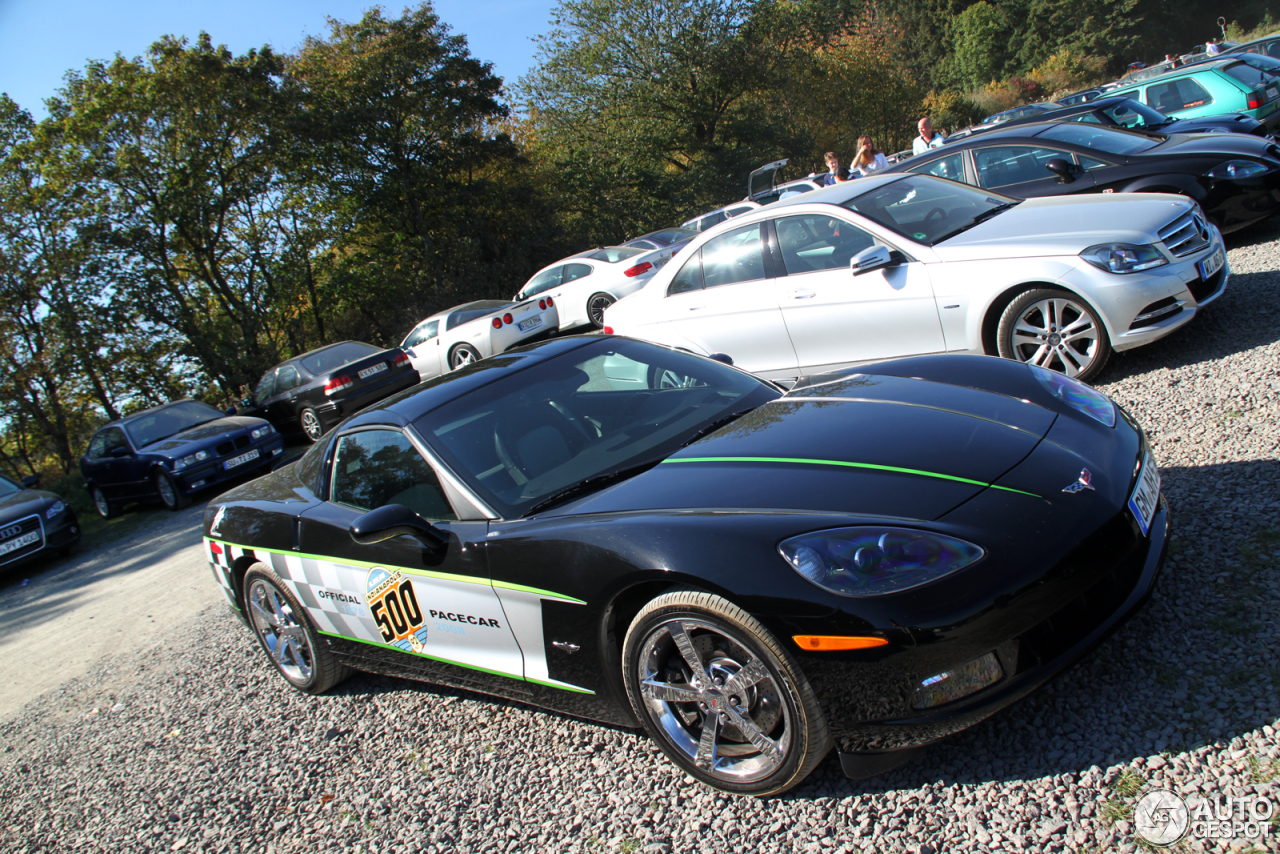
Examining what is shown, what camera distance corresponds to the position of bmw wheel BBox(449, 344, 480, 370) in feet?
A: 45.0

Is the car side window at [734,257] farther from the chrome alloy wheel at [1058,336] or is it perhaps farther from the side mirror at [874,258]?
the chrome alloy wheel at [1058,336]

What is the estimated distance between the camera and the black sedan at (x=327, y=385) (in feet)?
40.4

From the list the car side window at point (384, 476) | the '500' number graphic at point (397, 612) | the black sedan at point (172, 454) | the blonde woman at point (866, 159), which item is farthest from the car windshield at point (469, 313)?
the '500' number graphic at point (397, 612)

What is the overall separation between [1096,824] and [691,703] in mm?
1087

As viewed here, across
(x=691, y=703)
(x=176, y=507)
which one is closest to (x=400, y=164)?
(x=176, y=507)

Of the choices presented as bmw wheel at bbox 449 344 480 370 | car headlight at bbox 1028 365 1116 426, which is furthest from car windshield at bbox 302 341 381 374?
car headlight at bbox 1028 365 1116 426

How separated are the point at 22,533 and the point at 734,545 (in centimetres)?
1090

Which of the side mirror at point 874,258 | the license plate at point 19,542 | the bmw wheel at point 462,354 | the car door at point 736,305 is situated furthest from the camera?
the bmw wheel at point 462,354

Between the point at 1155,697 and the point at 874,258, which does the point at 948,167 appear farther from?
the point at 1155,697

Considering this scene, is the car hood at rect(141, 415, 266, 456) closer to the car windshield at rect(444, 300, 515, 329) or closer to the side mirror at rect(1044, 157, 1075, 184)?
the car windshield at rect(444, 300, 515, 329)

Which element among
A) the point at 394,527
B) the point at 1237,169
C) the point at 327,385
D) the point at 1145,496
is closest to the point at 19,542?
the point at 327,385

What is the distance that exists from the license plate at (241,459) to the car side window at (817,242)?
28.2 feet

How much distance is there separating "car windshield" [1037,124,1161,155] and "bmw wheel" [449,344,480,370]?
29.4ft

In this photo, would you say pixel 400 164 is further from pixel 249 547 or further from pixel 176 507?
pixel 249 547
